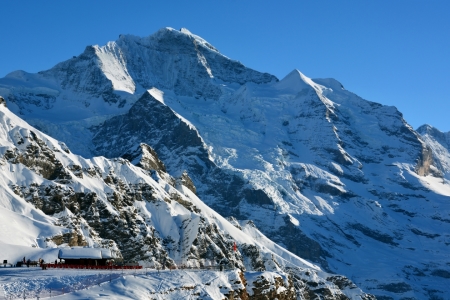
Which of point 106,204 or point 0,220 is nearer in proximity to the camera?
point 0,220

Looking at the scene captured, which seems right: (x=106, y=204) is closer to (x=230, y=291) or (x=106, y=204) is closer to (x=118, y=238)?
(x=118, y=238)

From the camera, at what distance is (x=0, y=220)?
525 feet

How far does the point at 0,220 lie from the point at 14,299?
240ft

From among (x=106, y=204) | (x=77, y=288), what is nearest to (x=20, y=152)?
(x=106, y=204)

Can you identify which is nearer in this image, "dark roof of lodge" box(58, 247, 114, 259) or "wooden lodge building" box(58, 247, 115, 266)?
"dark roof of lodge" box(58, 247, 114, 259)

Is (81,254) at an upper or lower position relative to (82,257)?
upper

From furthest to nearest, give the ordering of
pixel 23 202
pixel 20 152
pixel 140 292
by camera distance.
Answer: pixel 20 152 → pixel 23 202 → pixel 140 292

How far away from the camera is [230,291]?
356 ft

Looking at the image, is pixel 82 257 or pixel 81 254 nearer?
pixel 82 257

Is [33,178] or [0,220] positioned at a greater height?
[33,178]

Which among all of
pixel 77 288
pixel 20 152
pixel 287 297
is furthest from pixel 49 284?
pixel 20 152

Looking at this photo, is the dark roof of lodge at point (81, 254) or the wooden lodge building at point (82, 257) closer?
the dark roof of lodge at point (81, 254)

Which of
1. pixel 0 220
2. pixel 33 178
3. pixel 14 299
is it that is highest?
pixel 33 178

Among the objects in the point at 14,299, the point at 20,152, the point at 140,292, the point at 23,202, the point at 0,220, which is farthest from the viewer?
the point at 20,152
